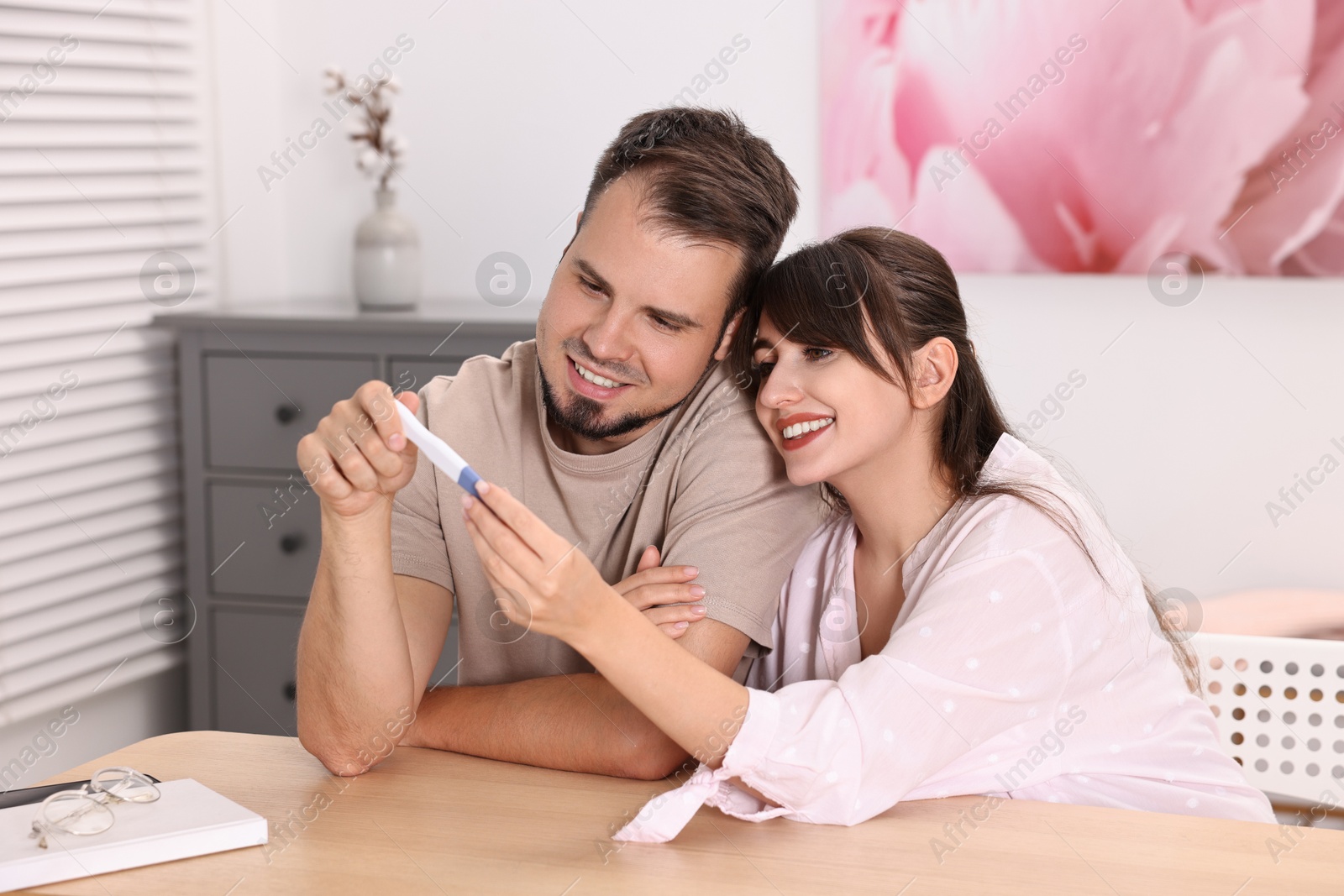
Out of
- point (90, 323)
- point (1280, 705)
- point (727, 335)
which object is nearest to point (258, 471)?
point (90, 323)

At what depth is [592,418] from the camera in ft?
A: 5.18

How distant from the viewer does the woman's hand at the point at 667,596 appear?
1.41 m

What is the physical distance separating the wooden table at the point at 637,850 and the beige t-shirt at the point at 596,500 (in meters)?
0.31

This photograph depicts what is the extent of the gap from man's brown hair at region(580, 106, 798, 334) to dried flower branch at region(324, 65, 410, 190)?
156cm

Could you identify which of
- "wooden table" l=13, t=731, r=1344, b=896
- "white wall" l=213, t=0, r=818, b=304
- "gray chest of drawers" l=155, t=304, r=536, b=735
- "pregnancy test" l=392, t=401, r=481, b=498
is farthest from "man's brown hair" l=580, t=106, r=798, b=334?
"white wall" l=213, t=0, r=818, b=304

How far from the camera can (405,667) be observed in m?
1.42

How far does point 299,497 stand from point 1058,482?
1902 mm

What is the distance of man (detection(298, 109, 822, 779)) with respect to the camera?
135 centimetres

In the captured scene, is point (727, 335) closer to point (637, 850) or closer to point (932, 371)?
point (932, 371)

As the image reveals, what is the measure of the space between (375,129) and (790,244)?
1.07 metres

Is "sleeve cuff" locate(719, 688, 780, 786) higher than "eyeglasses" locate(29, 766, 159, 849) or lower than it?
higher

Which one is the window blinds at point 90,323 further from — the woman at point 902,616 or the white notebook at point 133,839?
the woman at point 902,616

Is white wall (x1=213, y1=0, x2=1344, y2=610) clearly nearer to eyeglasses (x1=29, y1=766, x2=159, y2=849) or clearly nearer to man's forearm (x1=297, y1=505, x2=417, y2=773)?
man's forearm (x1=297, y1=505, x2=417, y2=773)

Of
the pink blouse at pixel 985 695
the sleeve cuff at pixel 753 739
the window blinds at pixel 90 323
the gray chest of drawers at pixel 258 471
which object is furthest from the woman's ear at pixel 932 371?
the window blinds at pixel 90 323
